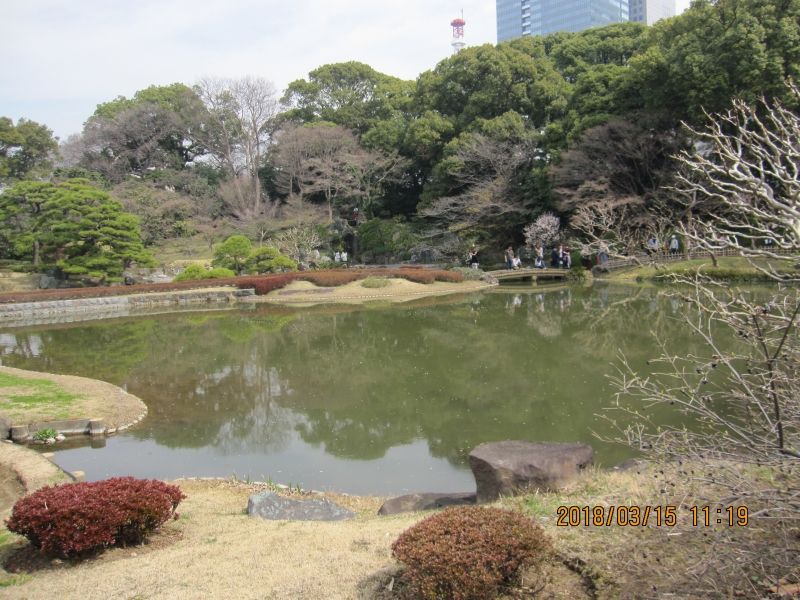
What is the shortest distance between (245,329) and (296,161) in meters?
19.8

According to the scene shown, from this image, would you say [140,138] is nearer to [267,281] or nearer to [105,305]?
[105,305]

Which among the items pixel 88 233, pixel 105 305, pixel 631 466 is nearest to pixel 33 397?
pixel 631 466

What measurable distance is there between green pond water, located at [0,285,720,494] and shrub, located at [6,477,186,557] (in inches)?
98.3

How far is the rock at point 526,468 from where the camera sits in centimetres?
488

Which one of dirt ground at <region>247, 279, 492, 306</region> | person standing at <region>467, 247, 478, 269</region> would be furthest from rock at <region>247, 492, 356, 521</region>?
person standing at <region>467, 247, 478, 269</region>

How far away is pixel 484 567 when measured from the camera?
2982 mm

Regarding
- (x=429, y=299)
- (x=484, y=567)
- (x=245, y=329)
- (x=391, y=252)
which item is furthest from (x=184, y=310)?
(x=484, y=567)

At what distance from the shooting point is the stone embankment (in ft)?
73.9

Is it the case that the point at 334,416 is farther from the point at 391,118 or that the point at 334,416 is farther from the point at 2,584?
the point at 391,118

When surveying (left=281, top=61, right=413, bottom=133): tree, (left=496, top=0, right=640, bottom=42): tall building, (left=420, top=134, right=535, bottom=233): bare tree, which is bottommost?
(left=420, top=134, right=535, bottom=233): bare tree

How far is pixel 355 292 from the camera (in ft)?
83.6

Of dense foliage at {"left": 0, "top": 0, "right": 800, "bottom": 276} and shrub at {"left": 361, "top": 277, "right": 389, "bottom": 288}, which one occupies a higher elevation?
dense foliage at {"left": 0, "top": 0, "right": 800, "bottom": 276}

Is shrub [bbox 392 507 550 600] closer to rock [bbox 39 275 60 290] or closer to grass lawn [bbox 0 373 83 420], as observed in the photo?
grass lawn [bbox 0 373 83 420]
